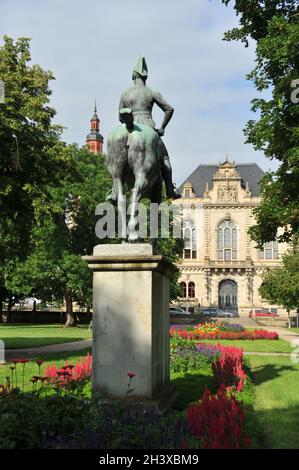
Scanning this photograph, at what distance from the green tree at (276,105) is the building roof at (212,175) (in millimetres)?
54656

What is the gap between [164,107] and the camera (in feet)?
28.3

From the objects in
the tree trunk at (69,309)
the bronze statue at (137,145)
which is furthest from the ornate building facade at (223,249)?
the bronze statue at (137,145)

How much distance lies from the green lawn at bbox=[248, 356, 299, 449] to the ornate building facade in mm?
55928

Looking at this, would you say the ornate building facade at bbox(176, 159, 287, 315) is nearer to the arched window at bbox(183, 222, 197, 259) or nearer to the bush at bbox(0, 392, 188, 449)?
the arched window at bbox(183, 222, 197, 259)

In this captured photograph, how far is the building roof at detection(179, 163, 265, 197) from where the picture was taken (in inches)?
2980

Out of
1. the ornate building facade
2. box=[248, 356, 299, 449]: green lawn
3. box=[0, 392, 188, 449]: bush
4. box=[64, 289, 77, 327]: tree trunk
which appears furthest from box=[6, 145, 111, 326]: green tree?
box=[0, 392, 188, 449]: bush

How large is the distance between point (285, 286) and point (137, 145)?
95.1 ft

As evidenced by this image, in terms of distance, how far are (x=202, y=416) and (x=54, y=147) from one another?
→ 21389 mm

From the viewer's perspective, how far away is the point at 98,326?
735 cm

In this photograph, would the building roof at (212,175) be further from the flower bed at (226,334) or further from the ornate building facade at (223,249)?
the flower bed at (226,334)

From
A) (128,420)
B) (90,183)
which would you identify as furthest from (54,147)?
(128,420)

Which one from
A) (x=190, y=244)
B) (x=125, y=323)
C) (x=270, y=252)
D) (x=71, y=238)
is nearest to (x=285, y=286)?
(x=71, y=238)

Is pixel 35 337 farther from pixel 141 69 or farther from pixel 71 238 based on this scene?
pixel 141 69
